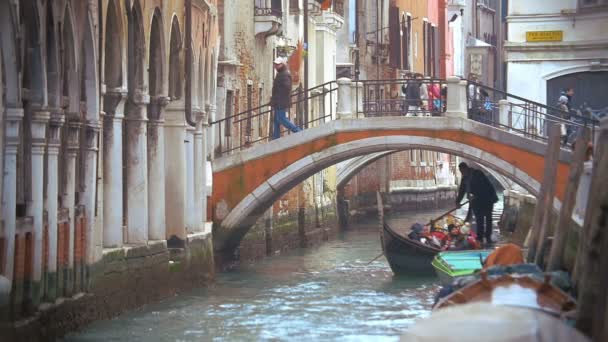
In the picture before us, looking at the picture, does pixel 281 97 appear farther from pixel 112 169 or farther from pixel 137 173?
pixel 112 169

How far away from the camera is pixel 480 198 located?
18.8 metres

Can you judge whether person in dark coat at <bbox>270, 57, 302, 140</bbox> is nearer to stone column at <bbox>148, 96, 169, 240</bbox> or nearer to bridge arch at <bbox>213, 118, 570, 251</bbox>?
bridge arch at <bbox>213, 118, 570, 251</bbox>

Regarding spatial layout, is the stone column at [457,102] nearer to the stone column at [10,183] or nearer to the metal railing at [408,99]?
the metal railing at [408,99]

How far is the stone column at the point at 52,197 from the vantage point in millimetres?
11289

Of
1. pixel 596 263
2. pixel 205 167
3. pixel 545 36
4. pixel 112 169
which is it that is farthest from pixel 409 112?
pixel 596 263

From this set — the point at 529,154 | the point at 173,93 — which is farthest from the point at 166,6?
the point at 529,154

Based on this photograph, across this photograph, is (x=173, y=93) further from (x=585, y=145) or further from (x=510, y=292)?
(x=510, y=292)

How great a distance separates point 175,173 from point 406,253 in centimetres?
321

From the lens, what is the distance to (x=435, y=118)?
18.5 metres

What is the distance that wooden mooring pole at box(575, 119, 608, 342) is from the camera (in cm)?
802

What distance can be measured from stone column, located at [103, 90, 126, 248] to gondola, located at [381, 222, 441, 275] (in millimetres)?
4810

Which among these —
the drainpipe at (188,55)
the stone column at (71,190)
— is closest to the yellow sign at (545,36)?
the drainpipe at (188,55)

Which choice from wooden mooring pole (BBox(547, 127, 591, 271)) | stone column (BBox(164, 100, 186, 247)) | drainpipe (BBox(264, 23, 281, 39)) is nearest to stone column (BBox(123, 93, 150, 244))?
stone column (BBox(164, 100, 186, 247))

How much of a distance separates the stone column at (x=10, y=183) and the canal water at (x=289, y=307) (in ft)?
5.14
